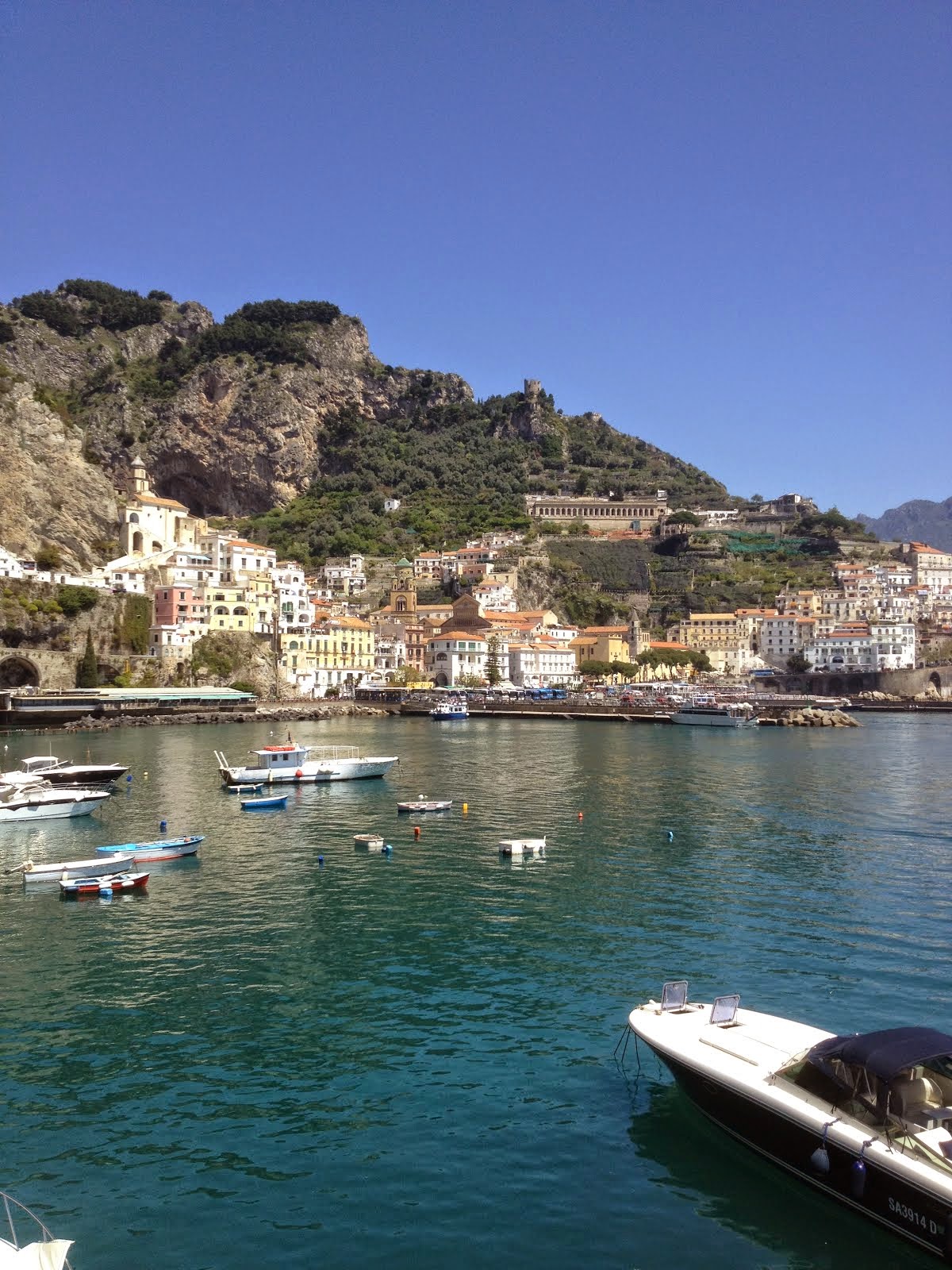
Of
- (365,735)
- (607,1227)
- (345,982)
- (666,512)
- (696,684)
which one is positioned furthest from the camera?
(666,512)

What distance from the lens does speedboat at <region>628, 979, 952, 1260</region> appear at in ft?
27.8

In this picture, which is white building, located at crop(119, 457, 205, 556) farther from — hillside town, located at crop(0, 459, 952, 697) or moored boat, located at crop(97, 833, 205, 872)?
moored boat, located at crop(97, 833, 205, 872)

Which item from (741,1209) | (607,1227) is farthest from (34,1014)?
(741,1209)

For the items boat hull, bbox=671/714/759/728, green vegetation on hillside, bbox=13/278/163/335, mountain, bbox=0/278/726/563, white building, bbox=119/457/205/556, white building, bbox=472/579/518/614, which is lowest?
boat hull, bbox=671/714/759/728

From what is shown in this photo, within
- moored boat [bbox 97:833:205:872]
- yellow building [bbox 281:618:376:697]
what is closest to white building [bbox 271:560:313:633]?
yellow building [bbox 281:618:376:697]

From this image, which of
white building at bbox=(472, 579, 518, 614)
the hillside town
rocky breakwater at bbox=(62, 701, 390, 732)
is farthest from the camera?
white building at bbox=(472, 579, 518, 614)

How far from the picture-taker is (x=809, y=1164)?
9.36 m

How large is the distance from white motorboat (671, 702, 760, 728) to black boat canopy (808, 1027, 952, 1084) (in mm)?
65519

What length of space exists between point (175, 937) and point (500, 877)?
778 cm

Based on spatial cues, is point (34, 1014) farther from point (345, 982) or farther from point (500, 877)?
point (500, 877)

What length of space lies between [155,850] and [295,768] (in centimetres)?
1473

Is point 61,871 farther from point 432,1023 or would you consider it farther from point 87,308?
point 87,308

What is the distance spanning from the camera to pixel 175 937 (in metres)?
18.1

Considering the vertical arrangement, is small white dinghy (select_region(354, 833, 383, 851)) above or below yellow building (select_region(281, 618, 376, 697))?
below
